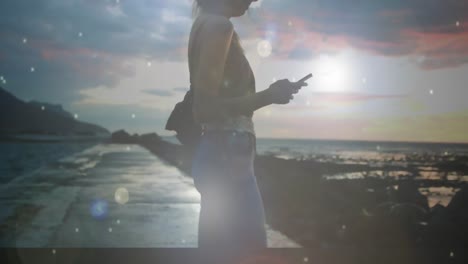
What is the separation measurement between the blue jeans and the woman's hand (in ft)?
0.58

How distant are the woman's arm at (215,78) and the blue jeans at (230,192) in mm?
99

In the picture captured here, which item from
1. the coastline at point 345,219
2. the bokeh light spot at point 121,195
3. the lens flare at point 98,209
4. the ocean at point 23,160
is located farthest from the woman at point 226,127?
the ocean at point 23,160

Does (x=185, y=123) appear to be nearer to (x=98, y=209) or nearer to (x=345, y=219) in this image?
(x=345, y=219)

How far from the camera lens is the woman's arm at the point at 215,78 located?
1.82m

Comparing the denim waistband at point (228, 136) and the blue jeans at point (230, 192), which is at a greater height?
the denim waistband at point (228, 136)

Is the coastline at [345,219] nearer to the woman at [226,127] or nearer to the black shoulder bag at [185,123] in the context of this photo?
the black shoulder bag at [185,123]

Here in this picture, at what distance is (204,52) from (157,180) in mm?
14390

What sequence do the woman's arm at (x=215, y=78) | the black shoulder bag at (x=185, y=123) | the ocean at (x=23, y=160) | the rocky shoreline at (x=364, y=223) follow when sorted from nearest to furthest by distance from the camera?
the woman's arm at (x=215, y=78), the black shoulder bag at (x=185, y=123), the rocky shoreline at (x=364, y=223), the ocean at (x=23, y=160)

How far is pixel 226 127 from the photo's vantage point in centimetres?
190

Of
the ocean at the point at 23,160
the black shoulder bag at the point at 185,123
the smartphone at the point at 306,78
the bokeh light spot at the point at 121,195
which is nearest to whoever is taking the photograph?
the smartphone at the point at 306,78

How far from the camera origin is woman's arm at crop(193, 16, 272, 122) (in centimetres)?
182

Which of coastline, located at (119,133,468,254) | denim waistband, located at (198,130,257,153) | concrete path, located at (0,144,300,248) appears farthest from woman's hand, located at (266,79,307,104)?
coastline, located at (119,133,468,254)

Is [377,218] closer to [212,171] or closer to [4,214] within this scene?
[4,214]

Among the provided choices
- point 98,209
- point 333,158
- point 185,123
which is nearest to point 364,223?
point 98,209
